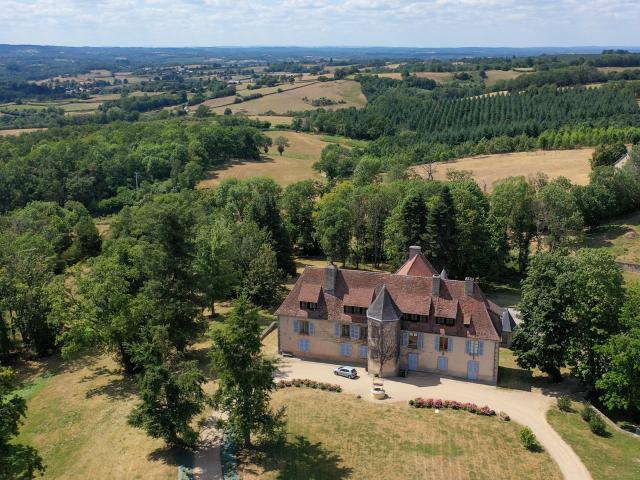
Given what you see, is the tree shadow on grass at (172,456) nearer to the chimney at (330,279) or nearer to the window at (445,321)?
the chimney at (330,279)

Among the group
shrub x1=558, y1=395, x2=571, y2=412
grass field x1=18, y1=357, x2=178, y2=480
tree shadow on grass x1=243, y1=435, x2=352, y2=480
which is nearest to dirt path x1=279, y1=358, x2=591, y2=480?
shrub x1=558, y1=395, x2=571, y2=412

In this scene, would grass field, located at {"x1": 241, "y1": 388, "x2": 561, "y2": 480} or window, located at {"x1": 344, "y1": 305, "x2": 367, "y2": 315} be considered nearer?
grass field, located at {"x1": 241, "y1": 388, "x2": 561, "y2": 480}

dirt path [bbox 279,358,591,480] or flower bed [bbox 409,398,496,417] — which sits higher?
flower bed [bbox 409,398,496,417]

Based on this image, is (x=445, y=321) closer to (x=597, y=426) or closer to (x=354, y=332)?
(x=354, y=332)

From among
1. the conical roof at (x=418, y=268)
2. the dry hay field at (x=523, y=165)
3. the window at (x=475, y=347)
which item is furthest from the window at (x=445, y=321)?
the dry hay field at (x=523, y=165)

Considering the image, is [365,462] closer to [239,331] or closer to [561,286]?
[239,331]

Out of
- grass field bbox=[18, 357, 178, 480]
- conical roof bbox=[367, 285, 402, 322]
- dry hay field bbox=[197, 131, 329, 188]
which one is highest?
conical roof bbox=[367, 285, 402, 322]

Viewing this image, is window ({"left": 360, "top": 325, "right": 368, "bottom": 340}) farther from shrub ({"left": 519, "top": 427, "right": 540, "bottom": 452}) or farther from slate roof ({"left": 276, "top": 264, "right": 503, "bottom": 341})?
shrub ({"left": 519, "top": 427, "right": 540, "bottom": 452})

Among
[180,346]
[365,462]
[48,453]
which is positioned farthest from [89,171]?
[365,462]
